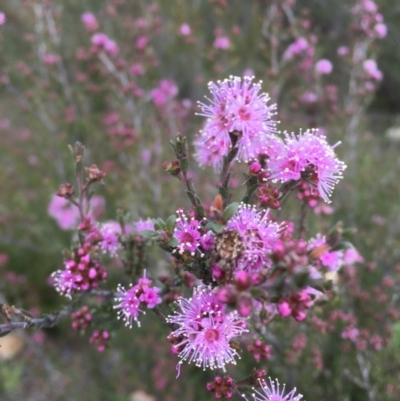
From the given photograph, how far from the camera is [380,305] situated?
335 centimetres

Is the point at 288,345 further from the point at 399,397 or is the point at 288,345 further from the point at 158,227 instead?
the point at 158,227

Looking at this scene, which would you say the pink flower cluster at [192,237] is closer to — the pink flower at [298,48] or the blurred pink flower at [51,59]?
→ the pink flower at [298,48]

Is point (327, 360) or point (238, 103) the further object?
point (327, 360)

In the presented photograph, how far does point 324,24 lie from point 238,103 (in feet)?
17.8

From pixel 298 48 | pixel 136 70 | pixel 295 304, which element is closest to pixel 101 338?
pixel 295 304

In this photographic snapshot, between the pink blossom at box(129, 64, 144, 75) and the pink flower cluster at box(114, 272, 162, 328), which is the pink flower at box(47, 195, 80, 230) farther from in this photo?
the pink flower cluster at box(114, 272, 162, 328)

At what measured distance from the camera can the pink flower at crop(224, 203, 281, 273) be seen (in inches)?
49.0

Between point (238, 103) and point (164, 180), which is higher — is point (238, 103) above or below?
below

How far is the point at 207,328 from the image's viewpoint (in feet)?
4.34

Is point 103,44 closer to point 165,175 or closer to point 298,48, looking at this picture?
point 165,175

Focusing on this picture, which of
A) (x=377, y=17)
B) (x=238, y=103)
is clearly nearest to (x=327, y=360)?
(x=238, y=103)

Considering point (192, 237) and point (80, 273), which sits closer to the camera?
point (192, 237)

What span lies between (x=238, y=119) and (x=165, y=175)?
3.26 m

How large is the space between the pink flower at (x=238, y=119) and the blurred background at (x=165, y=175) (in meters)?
1.03
